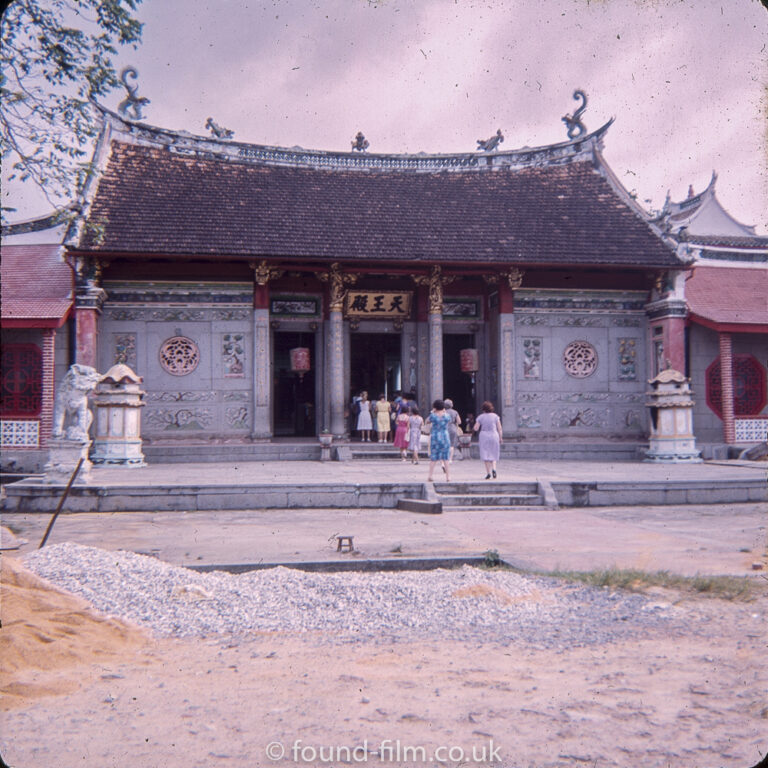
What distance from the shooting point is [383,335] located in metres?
19.6

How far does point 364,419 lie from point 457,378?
11.1 ft

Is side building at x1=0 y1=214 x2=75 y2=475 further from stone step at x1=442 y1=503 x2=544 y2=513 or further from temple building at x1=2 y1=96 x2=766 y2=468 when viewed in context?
stone step at x1=442 y1=503 x2=544 y2=513

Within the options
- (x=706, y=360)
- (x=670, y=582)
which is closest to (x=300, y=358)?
(x=706, y=360)

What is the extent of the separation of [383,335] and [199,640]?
15.3 m

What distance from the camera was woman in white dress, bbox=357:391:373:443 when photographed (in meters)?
18.2

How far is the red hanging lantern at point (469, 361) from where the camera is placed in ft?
60.8

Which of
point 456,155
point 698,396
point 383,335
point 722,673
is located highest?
point 456,155

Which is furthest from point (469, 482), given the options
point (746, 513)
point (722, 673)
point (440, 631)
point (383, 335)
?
point (383, 335)

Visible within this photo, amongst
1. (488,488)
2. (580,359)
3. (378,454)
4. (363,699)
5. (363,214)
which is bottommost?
(363,699)

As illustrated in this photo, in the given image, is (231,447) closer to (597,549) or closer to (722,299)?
(597,549)

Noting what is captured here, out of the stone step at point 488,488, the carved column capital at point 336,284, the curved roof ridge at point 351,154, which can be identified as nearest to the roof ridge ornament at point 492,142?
the curved roof ridge at point 351,154

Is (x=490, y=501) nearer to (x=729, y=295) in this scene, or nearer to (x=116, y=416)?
(x=116, y=416)

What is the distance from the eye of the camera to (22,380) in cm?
1551

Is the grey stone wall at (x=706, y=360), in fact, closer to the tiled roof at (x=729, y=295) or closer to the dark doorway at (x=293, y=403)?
the tiled roof at (x=729, y=295)
